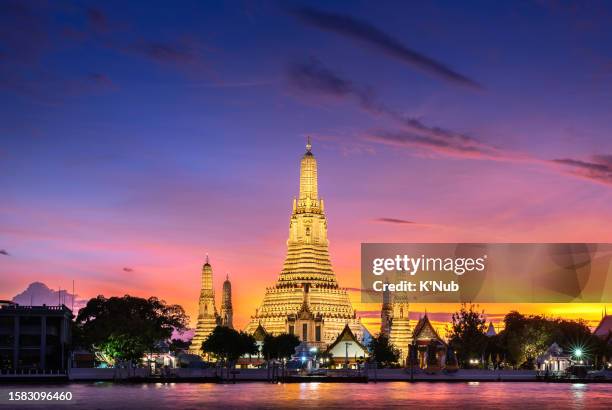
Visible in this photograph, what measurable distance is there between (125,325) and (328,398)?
4287 cm

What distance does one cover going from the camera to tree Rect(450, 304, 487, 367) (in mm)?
163000

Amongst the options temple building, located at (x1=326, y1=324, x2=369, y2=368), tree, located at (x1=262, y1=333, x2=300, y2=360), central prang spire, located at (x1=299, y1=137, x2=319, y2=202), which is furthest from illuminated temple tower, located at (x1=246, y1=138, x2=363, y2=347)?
tree, located at (x1=262, y1=333, x2=300, y2=360)

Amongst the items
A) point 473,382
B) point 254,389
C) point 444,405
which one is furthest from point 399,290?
point 444,405

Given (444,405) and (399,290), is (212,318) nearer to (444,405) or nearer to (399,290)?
(399,290)

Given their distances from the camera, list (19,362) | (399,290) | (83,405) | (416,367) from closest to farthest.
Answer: (83,405) < (19,362) < (416,367) < (399,290)

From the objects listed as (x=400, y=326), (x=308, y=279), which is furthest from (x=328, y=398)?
(x=400, y=326)

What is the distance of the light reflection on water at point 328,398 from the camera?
81438 mm

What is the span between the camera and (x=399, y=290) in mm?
184625

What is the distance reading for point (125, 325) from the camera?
12738 centimetres

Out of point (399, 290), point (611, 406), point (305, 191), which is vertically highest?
point (305, 191)

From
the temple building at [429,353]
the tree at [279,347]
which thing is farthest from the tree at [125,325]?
the temple building at [429,353]

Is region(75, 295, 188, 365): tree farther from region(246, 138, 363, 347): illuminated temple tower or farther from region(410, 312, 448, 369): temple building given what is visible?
region(410, 312, 448, 369): temple building

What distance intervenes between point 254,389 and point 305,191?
233 ft

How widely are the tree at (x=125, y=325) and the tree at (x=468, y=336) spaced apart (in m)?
42.6
